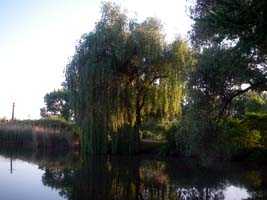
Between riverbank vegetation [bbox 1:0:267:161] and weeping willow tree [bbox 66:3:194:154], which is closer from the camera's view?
riverbank vegetation [bbox 1:0:267:161]

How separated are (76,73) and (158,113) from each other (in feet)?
19.3

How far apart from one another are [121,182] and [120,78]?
12.6 meters

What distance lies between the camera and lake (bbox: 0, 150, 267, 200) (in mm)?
12414

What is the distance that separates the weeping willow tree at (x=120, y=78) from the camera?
26.2m

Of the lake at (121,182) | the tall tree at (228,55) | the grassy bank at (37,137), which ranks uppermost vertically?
the tall tree at (228,55)

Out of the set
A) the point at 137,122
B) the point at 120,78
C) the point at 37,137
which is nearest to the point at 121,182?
the point at 120,78

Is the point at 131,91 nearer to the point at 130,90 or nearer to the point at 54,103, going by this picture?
the point at 130,90

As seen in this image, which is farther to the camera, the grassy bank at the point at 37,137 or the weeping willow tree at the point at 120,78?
the grassy bank at the point at 37,137

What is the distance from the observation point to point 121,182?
15070 millimetres

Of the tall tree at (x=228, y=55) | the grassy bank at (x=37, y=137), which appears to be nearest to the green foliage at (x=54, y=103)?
the grassy bank at (x=37, y=137)

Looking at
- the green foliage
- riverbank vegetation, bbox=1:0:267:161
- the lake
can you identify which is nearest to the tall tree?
the lake

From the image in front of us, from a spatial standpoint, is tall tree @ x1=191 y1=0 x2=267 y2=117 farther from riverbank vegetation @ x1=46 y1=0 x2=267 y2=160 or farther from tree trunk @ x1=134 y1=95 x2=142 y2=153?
tree trunk @ x1=134 y1=95 x2=142 y2=153

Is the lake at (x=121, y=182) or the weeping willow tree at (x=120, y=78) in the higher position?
the weeping willow tree at (x=120, y=78)

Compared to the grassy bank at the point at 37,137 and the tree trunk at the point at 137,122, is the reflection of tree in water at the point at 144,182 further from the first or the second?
the grassy bank at the point at 37,137
